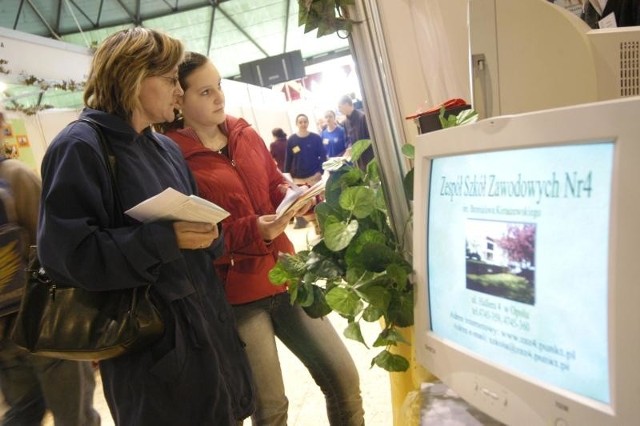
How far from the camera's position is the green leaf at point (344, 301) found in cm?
101

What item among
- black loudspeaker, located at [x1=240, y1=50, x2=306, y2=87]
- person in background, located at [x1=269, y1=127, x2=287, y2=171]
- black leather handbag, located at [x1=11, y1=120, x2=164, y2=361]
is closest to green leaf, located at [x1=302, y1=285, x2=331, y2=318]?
black leather handbag, located at [x1=11, y1=120, x2=164, y2=361]

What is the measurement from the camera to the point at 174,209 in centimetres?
113

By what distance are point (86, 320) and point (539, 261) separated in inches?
40.5

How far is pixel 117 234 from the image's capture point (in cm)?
113

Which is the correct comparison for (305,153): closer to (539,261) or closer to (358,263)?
(358,263)

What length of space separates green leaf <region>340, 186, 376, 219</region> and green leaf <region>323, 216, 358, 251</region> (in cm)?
3

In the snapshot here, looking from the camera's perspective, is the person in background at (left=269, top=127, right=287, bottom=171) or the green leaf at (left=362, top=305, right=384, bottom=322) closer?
the green leaf at (left=362, top=305, right=384, bottom=322)

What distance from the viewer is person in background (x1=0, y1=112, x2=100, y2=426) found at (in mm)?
1882

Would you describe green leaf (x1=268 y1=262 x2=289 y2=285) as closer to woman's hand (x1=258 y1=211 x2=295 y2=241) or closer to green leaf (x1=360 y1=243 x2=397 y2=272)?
green leaf (x1=360 y1=243 x2=397 y2=272)

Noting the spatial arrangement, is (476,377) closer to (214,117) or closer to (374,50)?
(374,50)

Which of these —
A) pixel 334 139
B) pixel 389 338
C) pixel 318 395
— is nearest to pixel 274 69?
pixel 334 139

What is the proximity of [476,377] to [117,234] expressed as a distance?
0.86 metres

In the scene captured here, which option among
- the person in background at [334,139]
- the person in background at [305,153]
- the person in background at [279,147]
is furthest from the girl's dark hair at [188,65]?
the person in background at [279,147]

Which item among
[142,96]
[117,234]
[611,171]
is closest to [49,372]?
[117,234]
